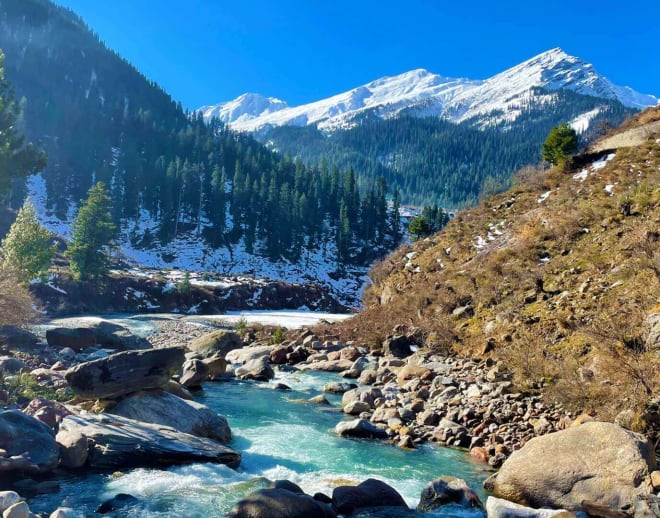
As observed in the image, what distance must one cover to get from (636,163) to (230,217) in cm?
8531

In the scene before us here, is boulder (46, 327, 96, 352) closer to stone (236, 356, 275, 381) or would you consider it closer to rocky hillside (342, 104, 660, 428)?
stone (236, 356, 275, 381)

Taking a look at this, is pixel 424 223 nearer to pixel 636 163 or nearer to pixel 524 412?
pixel 636 163

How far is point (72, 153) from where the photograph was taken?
397 feet

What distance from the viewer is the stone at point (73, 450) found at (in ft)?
29.6

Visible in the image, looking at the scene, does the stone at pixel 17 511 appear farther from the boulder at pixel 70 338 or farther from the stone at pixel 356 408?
the boulder at pixel 70 338

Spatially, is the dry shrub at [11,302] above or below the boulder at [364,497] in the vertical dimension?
above

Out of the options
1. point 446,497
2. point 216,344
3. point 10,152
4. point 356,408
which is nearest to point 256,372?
point 216,344

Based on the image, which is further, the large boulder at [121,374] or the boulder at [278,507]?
the large boulder at [121,374]

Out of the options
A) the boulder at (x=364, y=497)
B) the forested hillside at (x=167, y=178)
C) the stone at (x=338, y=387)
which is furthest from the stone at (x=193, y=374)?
the forested hillside at (x=167, y=178)

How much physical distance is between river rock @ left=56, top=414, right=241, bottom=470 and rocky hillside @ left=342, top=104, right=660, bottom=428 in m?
8.11

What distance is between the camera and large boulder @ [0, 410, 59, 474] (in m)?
8.28

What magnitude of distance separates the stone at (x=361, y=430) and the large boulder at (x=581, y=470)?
3.77 meters

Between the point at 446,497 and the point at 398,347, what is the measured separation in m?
13.5

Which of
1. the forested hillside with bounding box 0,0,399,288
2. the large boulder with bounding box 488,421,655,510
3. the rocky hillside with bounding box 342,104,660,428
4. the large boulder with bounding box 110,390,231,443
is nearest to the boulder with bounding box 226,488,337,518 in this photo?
the large boulder with bounding box 488,421,655,510
